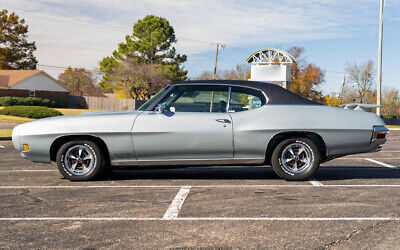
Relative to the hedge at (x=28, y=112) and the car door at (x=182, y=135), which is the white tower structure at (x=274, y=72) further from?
the car door at (x=182, y=135)

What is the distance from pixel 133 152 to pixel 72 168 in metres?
1.02

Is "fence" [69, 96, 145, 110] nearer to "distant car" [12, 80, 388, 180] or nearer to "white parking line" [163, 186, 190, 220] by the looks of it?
"distant car" [12, 80, 388, 180]

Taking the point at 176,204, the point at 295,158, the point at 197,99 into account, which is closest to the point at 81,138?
the point at 197,99

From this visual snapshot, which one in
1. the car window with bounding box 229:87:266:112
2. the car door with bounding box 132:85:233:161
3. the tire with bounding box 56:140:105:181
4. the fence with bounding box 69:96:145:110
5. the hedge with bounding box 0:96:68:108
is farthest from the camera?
the fence with bounding box 69:96:145:110

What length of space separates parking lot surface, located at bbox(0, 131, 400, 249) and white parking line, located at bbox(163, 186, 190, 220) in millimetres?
13

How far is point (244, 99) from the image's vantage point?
7.43 metres

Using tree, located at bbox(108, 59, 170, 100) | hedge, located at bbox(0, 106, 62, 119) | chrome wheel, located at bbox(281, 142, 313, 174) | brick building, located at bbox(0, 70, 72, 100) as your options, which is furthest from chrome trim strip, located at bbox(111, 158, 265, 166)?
tree, located at bbox(108, 59, 170, 100)

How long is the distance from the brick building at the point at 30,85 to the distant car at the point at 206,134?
51879 millimetres

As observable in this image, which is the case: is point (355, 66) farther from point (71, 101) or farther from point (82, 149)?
point (82, 149)

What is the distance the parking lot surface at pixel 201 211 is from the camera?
4219 mm

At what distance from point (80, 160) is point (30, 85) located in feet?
177

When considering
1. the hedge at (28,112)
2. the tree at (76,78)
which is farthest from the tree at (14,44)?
the hedge at (28,112)

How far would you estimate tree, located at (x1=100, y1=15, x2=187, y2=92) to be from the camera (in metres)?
64.1

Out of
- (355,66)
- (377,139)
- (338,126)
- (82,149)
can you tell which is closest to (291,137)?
(338,126)
